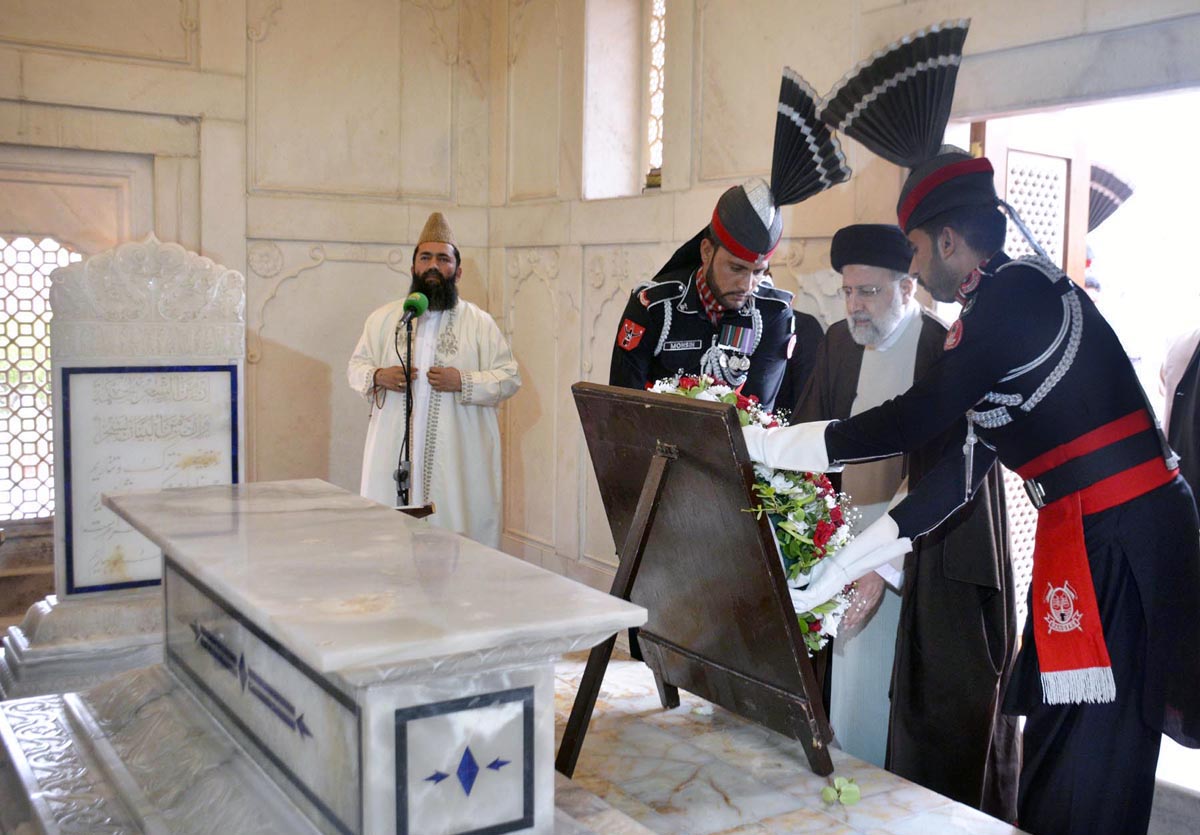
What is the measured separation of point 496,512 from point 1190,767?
329 centimetres

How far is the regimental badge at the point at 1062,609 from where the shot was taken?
2.71 metres

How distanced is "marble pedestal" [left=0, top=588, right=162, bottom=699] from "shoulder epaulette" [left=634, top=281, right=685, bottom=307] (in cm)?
227

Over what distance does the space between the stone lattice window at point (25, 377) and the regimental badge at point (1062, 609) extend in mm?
5183

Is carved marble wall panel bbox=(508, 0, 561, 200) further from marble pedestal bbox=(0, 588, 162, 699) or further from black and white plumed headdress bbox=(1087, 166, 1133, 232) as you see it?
marble pedestal bbox=(0, 588, 162, 699)

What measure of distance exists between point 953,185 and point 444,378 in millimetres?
3117

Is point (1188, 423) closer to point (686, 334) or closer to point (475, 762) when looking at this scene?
point (686, 334)

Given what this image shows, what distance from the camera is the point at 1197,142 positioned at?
6.27 meters

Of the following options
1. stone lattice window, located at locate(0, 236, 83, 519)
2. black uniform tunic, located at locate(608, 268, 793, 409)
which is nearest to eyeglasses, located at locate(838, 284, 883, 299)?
black uniform tunic, located at locate(608, 268, 793, 409)

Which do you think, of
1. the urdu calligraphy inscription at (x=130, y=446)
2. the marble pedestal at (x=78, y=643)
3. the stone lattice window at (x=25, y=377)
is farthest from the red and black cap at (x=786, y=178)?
the stone lattice window at (x=25, y=377)

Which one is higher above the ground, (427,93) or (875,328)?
(427,93)

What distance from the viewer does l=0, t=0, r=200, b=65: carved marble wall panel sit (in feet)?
19.2

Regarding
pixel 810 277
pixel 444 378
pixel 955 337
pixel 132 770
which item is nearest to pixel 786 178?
pixel 810 277

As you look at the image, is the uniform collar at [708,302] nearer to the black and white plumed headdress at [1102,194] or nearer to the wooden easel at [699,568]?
the wooden easel at [699,568]

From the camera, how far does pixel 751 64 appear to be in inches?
200
